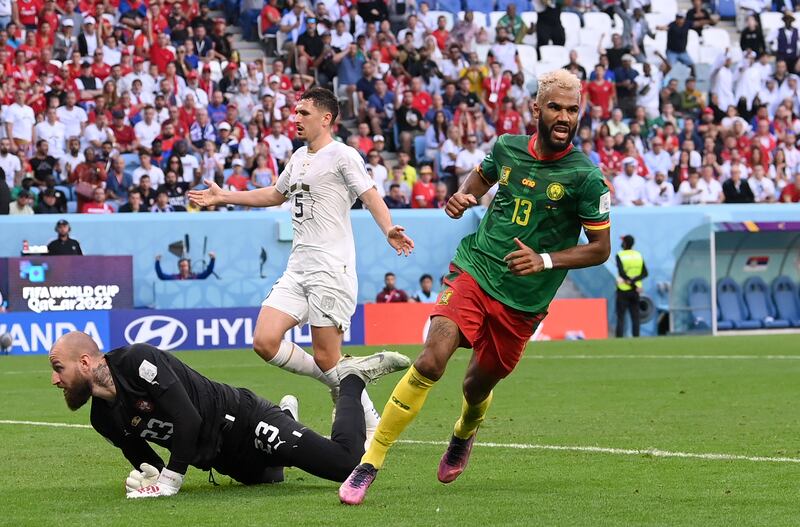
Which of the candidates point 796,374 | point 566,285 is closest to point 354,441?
point 796,374

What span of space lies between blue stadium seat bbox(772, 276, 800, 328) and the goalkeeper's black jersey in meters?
22.5

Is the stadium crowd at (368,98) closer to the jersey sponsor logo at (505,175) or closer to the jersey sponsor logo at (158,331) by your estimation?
the jersey sponsor logo at (158,331)

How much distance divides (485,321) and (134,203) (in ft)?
55.9

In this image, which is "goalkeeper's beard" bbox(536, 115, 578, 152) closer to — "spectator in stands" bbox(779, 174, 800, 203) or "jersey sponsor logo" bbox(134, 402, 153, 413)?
"jersey sponsor logo" bbox(134, 402, 153, 413)

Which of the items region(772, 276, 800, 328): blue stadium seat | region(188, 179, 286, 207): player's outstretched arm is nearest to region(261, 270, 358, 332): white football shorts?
region(188, 179, 286, 207): player's outstretched arm

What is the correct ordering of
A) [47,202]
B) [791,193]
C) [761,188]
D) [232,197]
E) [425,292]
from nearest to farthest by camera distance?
[232,197], [47,202], [425,292], [761,188], [791,193]

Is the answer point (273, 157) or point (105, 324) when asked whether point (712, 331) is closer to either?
point (273, 157)

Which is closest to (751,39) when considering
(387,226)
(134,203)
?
(134,203)

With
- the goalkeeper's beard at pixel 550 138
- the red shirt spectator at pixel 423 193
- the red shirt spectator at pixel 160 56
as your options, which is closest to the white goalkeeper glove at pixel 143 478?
the goalkeeper's beard at pixel 550 138

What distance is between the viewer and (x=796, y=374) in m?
16.1

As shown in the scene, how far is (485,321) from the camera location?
24.9 ft

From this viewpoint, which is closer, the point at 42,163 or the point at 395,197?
the point at 42,163

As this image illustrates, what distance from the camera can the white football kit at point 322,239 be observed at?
9.91m

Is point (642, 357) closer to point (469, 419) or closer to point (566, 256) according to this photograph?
point (469, 419)
